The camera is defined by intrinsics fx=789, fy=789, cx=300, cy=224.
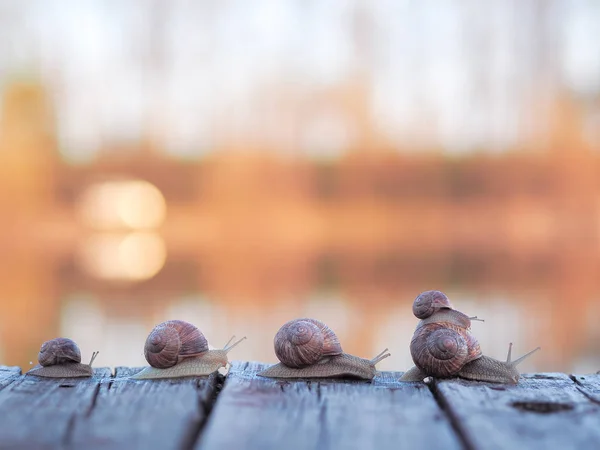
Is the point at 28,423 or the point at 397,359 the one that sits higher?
the point at 28,423

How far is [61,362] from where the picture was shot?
2.73 meters

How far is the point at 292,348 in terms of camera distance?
2.66 metres

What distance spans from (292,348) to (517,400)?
0.82 metres

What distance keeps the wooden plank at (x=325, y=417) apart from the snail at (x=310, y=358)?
0.43ft

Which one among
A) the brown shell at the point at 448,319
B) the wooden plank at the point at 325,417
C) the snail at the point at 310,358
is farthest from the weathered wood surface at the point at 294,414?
the brown shell at the point at 448,319

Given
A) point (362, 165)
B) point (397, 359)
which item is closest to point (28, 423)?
point (397, 359)

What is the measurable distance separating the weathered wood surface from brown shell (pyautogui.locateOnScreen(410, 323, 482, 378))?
0.09 m

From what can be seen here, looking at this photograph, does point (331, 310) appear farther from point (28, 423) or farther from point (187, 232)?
point (187, 232)

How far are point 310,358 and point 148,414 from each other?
80 centimetres

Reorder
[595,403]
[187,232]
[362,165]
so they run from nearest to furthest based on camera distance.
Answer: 1. [595,403]
2. [362,165]
3. [187,232]

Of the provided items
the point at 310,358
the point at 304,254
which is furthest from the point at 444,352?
the point at 304,254

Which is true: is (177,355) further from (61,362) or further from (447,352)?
(447,352)

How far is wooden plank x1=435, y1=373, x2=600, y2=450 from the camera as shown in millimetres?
1729

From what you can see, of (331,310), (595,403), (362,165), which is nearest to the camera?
(595,403)
